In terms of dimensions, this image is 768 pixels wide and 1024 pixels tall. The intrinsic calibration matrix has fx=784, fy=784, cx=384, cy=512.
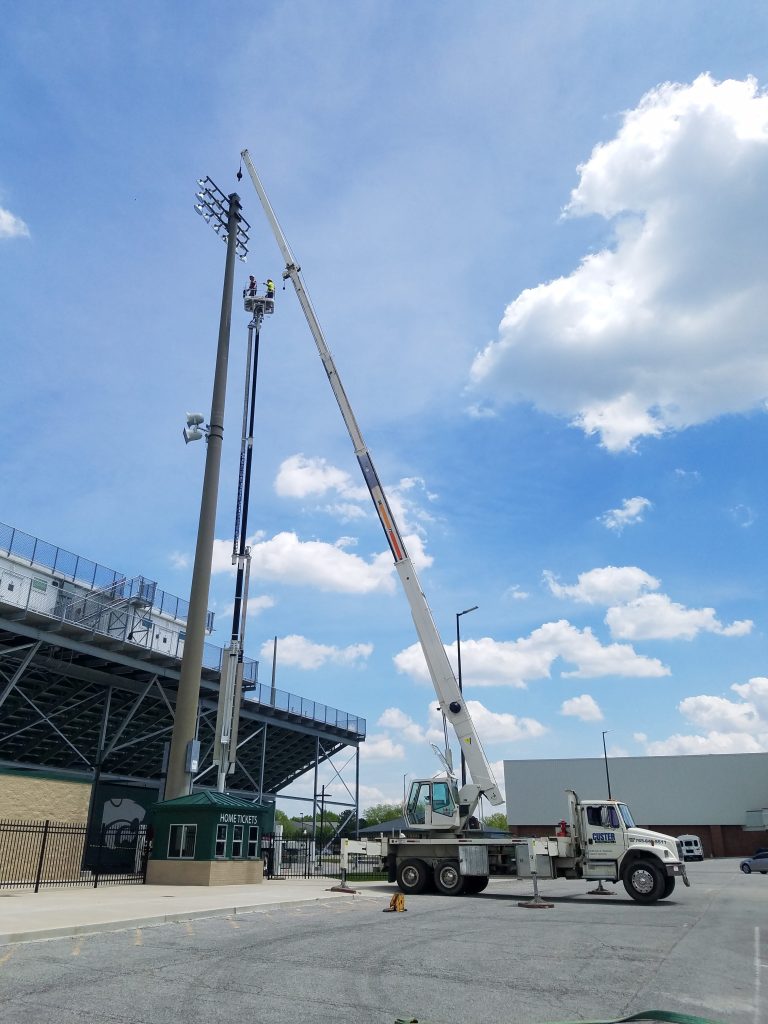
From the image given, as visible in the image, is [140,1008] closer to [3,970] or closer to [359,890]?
[3,970]

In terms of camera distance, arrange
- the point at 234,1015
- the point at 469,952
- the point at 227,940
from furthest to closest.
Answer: the point at 227,940, the point at 469,952, the point at 234,1015

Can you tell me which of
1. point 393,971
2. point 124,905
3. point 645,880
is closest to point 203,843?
point 124,905

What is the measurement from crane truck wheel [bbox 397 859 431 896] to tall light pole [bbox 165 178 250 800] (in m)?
10.1

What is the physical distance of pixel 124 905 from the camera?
1634 cm

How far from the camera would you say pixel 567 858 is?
20859 millimetres

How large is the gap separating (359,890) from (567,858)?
729 centimetres

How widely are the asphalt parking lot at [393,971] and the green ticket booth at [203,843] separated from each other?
29.8 ft

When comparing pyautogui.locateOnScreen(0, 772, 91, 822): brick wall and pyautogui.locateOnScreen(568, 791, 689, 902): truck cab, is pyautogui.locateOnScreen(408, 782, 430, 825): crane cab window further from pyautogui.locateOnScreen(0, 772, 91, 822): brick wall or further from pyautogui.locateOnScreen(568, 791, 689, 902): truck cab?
pyautogui.locateOnScreen(0, 772, 91, 822): brick wall

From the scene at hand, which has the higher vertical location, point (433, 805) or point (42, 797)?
point (42, 797)

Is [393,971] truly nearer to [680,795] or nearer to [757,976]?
[757,976]

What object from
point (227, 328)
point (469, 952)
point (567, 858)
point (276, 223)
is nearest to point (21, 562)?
point (227, 328)

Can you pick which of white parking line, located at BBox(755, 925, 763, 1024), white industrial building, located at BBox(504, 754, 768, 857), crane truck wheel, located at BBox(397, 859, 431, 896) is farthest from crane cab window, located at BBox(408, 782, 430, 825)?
white industrial building, located at BBox(504, 754, 768, 857)

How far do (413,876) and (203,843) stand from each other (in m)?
6.91

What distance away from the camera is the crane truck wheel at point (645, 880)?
64.1 feet
